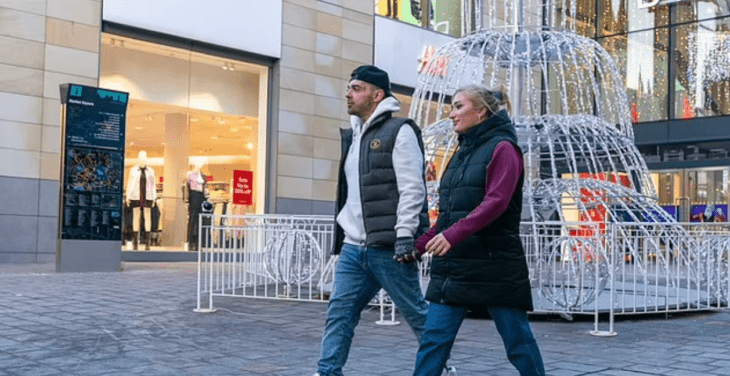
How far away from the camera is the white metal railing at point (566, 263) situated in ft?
27.1

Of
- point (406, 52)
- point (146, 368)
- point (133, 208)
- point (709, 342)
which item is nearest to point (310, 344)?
point (146, 368)

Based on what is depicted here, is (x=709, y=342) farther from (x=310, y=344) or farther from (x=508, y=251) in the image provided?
(x=508, y=251)

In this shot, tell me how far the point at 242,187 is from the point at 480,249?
15.5m

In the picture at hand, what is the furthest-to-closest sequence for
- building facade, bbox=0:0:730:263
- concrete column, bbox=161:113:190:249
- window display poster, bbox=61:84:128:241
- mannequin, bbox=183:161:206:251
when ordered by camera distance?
mannequin, bbox=183:161:206:251 < concrete column, bbox=161:113:190:249 < building facade, bbox=0:0:730:263 < window display poster, bbox=61:84:128:241

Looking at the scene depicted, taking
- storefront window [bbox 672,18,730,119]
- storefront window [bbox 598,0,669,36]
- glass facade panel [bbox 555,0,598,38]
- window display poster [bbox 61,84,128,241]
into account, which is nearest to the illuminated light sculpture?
window display poster [bbox 61,84,128,241]

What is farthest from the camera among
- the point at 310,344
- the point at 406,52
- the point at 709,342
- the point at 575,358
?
the point at 406,52

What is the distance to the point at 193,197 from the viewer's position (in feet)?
60.7

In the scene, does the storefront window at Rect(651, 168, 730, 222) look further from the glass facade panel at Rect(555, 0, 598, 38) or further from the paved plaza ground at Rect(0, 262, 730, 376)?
the paved plaza ground at Rect(0, 262, 730, 376)

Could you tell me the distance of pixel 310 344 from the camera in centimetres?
693

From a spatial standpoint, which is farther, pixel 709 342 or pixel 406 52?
pixel 406 52

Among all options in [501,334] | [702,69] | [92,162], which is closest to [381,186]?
[501,334]

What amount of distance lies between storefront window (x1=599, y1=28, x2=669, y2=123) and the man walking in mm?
22574

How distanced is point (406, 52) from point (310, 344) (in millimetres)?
16920

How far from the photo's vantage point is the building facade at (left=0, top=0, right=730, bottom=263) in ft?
50.9
